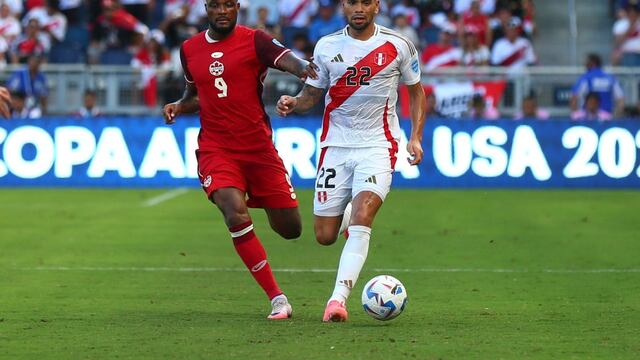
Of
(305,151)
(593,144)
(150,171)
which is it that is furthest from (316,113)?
(593,144)

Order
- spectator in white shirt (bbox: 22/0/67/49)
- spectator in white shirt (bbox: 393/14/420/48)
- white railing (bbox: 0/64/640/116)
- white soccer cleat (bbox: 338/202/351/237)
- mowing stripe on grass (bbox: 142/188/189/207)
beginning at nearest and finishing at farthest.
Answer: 1. white soccer cleat (bbox: 338/202/351/237)
2. mowing stripe on grass (bbox: 142/188/189/207)
3. white railing (bbox: 0/64/640/116)
4. spectator in white shirt (bbox: 393/14/420/48)
5. spectator in white shirt (bbox: 22/0/67/49)

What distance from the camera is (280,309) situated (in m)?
9.23

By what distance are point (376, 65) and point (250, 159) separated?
1.14 m

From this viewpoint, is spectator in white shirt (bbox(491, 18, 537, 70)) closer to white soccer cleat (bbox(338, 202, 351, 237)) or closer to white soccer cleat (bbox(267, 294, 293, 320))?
white soccer cleat (bbox(338, 202, 351, 237))

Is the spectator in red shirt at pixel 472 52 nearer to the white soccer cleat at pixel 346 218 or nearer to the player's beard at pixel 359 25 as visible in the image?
the white soccer cleat at pixel 346 218

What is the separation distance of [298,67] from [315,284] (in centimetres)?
282

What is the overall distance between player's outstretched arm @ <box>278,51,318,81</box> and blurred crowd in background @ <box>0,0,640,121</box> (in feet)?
47.8

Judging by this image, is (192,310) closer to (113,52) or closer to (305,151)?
(305,151)

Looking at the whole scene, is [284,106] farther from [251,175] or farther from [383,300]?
[383,300]

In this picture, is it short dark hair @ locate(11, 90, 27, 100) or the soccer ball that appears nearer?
the soccer ball

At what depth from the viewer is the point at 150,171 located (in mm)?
21891

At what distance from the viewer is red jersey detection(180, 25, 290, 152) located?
9.46 m

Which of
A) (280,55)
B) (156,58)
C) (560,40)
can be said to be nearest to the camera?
(280,55)

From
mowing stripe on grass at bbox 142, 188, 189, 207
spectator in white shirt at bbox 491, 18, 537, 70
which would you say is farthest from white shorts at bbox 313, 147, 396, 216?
spectator in white shirt at bbox 491, 18, 537, 70
